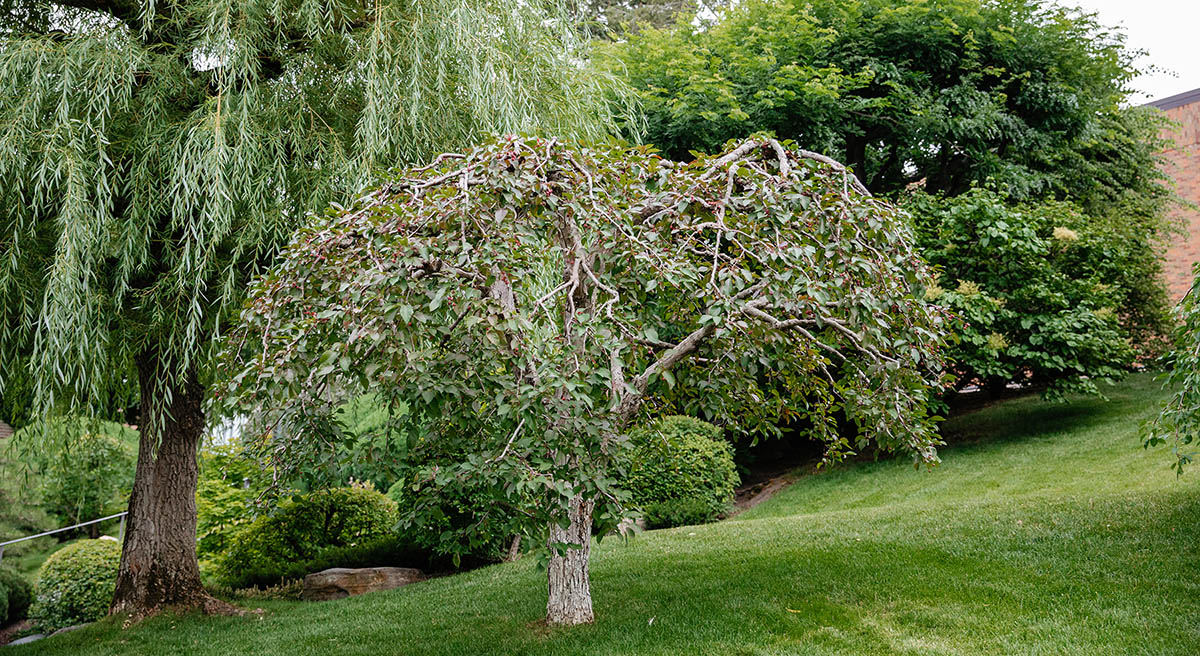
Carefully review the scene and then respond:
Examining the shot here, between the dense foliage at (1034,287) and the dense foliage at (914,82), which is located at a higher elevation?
the dense foliage at (914,82)

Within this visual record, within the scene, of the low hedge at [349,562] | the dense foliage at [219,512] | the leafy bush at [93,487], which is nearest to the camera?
the low hedge at [349,562]

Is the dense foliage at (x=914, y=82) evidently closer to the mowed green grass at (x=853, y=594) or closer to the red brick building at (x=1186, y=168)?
the red brick building at (x=1186, y=168)

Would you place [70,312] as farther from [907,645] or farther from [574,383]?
[907,645]

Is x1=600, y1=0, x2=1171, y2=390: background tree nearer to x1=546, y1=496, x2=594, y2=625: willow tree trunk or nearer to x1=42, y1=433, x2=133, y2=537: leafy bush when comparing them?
x1=546, y1=496, x2=594, y2=625: willow tree trunk

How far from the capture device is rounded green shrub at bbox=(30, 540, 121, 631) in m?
7.20

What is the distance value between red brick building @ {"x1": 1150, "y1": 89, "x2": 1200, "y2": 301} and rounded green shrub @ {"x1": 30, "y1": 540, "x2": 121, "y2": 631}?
52.7ft

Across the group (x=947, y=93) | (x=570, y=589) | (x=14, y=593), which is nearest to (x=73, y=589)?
(x=14, y=593)

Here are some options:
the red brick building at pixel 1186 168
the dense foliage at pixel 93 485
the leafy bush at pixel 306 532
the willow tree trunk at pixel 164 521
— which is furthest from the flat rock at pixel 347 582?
the red brick building at pixel 1186 168

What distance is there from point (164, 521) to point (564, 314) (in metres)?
4.32

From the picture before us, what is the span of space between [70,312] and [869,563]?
5277 millimetres

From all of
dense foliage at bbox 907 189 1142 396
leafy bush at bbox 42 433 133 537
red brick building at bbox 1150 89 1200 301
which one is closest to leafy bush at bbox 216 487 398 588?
leafy bush at bbox 42 433 133 537

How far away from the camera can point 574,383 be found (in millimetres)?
3248

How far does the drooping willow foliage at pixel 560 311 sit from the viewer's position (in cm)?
343

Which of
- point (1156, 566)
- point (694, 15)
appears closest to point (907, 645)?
point (1156, 566)
